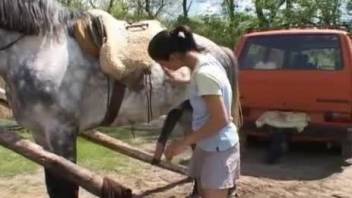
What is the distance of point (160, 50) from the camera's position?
11.0 ft

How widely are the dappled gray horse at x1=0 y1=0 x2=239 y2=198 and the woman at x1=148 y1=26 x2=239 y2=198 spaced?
1.16 m

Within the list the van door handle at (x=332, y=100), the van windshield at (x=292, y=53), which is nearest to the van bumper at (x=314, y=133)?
the van door handle at (x=332, y=100)

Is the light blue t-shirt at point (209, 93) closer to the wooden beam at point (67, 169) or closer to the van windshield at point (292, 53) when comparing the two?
the wooden beam at point (67, 169)

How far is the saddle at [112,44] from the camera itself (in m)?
4.56

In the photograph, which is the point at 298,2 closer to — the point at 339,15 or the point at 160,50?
the point at 339,15

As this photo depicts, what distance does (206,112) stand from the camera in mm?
3510

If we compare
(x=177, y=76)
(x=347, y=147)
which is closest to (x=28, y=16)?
(x=177, y=76)

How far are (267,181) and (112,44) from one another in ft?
10.7

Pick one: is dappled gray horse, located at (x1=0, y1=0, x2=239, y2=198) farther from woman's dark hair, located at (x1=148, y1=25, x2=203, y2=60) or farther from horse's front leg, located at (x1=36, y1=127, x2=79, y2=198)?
woman's dark hair, located at (x1=148, y1=25, x2=203, y2=60)

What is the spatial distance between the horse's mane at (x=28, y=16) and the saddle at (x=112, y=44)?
0.21 m

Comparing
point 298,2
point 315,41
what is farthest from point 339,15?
point 315,41

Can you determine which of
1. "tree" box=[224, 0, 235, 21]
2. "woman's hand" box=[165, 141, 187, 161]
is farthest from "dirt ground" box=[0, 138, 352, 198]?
"tree" box=[224, 0, 235, 21]

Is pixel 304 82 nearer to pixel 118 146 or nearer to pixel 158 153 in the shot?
pixel 118 146

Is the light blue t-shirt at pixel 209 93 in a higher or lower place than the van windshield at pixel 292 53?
higher
